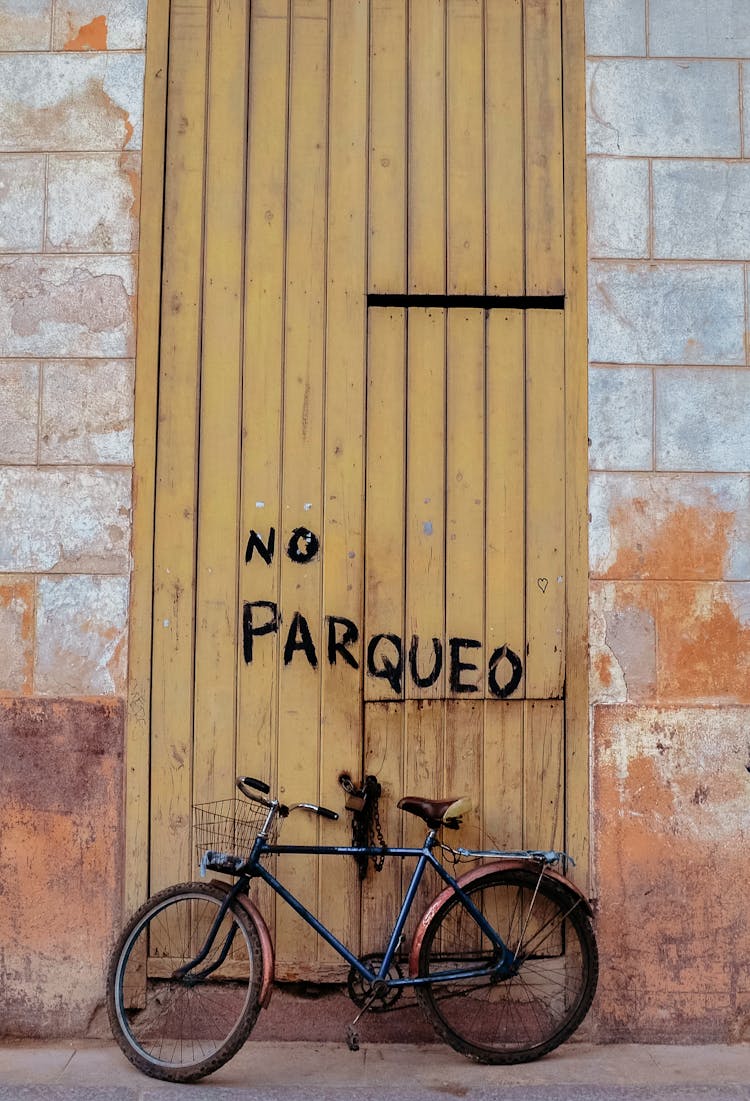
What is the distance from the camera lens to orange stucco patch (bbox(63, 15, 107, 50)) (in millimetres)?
4625

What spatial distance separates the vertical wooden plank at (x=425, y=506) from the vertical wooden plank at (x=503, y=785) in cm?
31

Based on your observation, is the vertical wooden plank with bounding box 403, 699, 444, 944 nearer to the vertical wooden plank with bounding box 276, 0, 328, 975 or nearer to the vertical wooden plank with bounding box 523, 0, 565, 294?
the vertical wooden plank with bounding box 276, 0, 328, 975

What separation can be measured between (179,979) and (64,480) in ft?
6.71

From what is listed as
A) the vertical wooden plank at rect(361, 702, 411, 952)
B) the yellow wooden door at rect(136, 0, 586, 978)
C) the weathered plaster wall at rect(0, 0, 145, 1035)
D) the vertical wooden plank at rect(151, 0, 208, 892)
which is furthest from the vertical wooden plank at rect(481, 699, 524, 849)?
the weathered plaster wall at rect(0, 0, 145, 1035)

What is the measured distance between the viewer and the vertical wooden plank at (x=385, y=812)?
14.5ft

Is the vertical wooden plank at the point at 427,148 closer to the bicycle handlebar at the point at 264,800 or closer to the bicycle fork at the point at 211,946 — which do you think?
the bicycle handlebar at the point at 264,800

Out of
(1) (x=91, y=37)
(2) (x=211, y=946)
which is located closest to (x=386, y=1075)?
(2) (x=211, y=946)

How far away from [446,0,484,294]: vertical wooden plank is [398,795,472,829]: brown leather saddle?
2.09 metres

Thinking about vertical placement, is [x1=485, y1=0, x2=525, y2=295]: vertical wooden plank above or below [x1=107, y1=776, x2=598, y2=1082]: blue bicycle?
above

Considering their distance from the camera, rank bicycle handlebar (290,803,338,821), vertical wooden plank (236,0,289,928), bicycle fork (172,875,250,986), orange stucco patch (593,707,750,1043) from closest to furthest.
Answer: bicycle fork (172,875,250,986) → bicycle handlebar (290,803,338,821) → orange stucco patch (593,707,750,1043) → vertical wooden plank (236,0,289,928)

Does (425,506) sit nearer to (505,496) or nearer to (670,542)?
(505,496)

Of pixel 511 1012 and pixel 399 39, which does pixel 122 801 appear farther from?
pixel 399 39

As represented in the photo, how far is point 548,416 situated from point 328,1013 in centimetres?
260

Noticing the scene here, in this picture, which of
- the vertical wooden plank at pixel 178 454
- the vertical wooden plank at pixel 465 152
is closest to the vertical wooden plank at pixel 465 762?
the vertical wooden plank at pixel 178 454
